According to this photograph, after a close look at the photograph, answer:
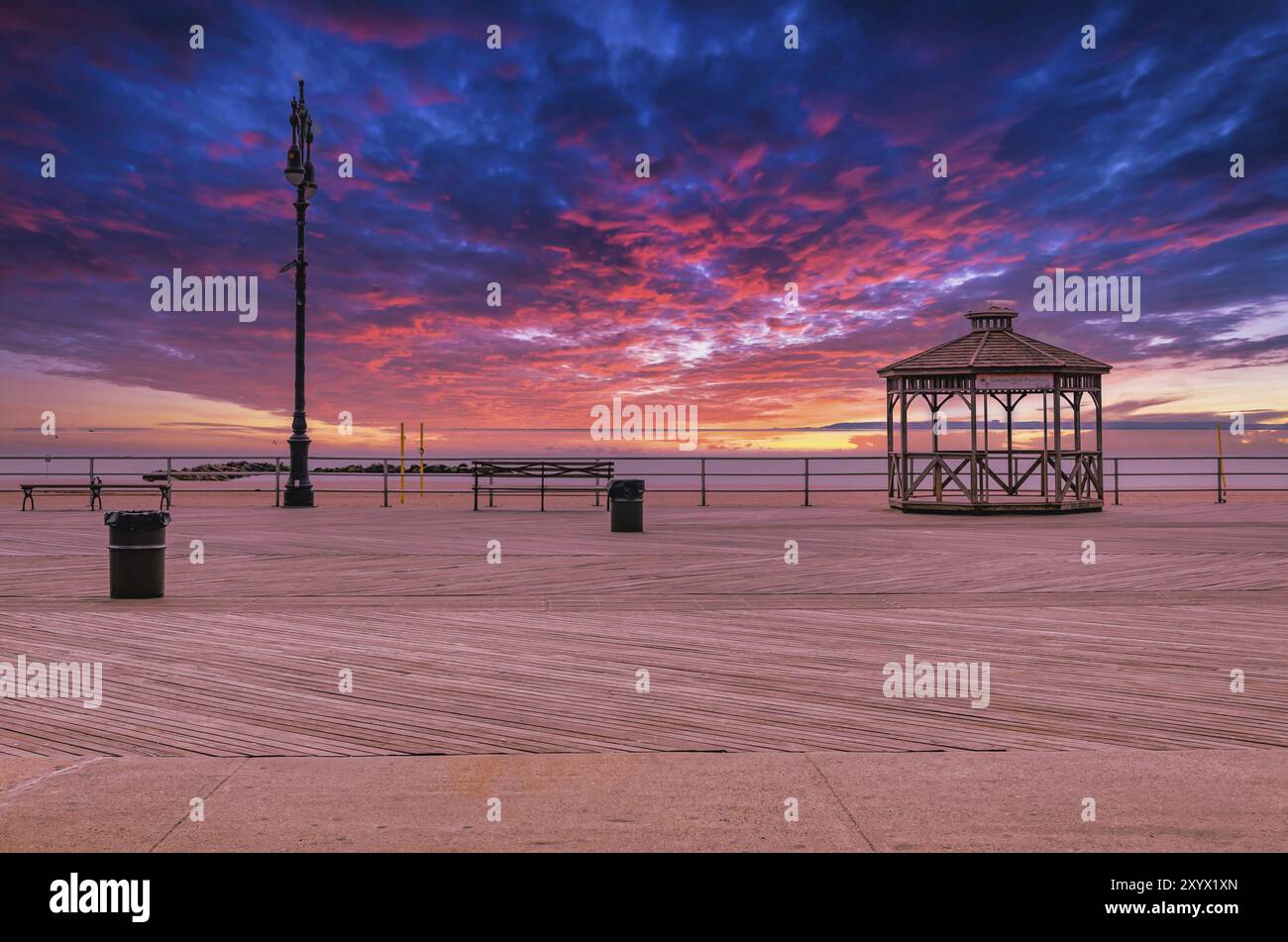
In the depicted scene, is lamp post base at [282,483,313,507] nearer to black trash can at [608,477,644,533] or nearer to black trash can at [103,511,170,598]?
black trash can at [608,477,644,533]

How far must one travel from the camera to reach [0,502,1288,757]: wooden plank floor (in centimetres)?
449

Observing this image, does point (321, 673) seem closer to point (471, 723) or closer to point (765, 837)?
point (471, 723)

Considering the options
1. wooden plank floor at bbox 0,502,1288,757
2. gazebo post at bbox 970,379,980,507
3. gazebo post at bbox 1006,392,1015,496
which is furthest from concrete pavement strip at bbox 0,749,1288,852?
gazebo post at bbox 1006,392,1015,496

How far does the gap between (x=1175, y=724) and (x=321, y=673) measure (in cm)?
466

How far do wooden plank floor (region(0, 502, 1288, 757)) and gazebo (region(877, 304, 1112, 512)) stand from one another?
21.2ft

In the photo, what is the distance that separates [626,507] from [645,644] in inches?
358

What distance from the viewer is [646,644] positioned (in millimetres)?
6660

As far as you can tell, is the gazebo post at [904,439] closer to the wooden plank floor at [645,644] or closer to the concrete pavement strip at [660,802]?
the wooden plank floor at [645,644]

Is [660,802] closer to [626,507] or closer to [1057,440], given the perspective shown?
[626,507]

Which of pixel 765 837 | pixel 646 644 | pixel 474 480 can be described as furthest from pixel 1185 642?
pixel 474 480

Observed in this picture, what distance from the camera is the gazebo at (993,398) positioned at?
19828 mm

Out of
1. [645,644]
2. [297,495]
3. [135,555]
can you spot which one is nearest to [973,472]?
[645,644]
